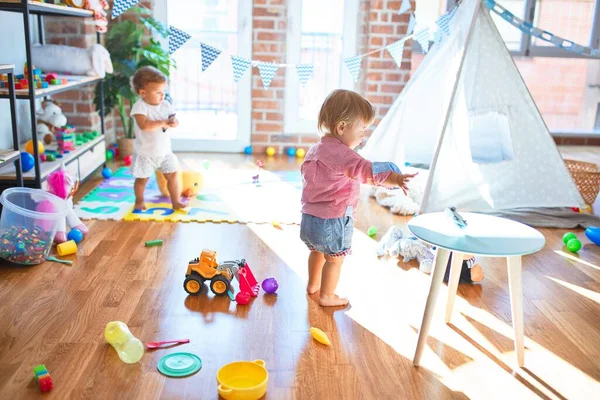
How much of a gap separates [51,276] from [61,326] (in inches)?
19.2

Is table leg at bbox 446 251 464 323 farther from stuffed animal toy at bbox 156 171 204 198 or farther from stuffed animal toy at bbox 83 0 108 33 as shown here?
stuffed animal toy at bbox 83 0 108 33

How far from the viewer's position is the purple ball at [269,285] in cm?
251

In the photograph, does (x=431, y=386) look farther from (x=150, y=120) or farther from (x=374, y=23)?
(x=374, y=23)

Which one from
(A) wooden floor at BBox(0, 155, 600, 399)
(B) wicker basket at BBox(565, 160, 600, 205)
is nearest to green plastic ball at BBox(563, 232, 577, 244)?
(A) wooden floor at BBox(0, 155, 600, 399)

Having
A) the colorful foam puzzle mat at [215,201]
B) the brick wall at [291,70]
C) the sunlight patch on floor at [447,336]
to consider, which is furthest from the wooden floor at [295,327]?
the brick wall at [291,70]

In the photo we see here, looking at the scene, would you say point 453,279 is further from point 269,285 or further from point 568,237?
point 568,237

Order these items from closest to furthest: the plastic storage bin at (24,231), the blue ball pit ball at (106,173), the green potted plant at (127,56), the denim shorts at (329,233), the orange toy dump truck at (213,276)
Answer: the denim shorts at (329,233) < the orange toy dump truck at (213,276) < the plastic storage bin at (24,231) < the blue ball pit ball at (106,173) < the green potted plant at (127,56)

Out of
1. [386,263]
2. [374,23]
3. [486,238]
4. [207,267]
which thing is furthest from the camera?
[374,23]

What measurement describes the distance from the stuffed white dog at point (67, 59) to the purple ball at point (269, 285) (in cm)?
219

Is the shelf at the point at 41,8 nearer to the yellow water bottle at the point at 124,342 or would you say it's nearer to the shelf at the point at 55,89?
the shelf at the point at 55,89

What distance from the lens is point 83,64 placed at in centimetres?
397

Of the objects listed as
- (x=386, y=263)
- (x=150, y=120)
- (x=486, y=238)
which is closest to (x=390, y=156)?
(x=386, y=263)

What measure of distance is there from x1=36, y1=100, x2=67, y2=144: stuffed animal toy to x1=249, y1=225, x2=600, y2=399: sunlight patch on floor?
168 cm

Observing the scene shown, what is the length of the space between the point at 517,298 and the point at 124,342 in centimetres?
123
